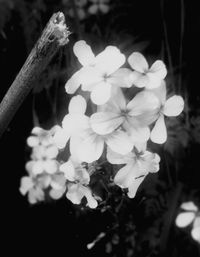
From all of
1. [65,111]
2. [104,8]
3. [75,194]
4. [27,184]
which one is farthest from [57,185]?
[104,8]

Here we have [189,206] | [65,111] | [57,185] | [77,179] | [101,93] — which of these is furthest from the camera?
[65,111]

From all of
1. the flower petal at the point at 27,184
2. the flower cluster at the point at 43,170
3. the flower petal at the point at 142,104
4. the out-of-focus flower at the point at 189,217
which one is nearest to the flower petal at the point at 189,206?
the out-of-focus flower at the point at 189,217

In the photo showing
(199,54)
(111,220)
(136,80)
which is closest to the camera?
(136,80)

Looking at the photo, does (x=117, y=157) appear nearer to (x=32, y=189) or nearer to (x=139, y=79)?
(x=139, y=79)

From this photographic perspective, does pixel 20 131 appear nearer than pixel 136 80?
No

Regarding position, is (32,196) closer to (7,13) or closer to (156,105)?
(7,13)

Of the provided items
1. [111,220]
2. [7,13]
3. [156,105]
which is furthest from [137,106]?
[7,13]
